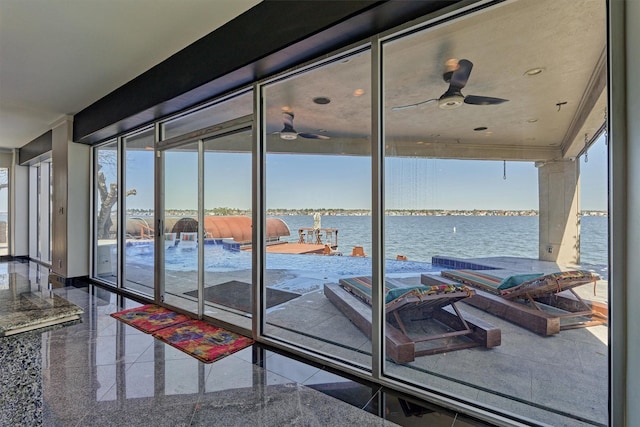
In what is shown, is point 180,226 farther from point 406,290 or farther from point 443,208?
point 443,208

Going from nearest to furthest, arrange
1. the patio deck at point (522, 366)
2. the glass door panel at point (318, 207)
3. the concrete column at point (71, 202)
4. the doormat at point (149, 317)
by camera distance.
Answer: the patio deck at point (522, 366), the glass door panel at point (318, 207), the doormat at point (149, 317), the concrete column at point (71, 202)

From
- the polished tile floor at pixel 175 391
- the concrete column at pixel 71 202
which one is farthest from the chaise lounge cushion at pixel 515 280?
the concrete column at pixel 71 202

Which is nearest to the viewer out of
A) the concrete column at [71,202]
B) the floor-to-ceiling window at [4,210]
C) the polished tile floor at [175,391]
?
the polished tile floor at [175,391]

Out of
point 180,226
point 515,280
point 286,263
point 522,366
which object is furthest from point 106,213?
point 522,366

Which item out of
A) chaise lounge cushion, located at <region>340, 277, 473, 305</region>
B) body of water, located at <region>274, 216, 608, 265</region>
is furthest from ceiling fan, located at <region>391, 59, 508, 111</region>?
chaise lounge cushion, located at <region>340, 277, 473, 305</region>

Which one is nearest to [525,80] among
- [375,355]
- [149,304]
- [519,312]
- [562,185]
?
[562,185]

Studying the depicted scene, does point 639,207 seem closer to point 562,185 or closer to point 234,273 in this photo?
point 562,185

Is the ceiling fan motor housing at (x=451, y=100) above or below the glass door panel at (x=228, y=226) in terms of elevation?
above

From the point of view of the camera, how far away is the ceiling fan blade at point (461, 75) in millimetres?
2887

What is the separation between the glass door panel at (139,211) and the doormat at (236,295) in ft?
→ 4.30

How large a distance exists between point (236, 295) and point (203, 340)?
0.76 m

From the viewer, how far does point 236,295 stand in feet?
13.6

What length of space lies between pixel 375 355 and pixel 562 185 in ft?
5.80

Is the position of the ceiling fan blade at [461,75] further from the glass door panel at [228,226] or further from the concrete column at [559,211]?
the glass door panel at [228,226]
